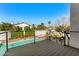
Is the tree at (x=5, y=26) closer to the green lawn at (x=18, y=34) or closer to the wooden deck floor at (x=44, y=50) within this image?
the green lawn at (x=18, y=34)

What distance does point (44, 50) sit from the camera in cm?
388

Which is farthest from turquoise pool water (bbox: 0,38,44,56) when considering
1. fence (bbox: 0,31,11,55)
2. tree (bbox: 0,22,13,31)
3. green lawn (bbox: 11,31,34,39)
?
tree (bbox: 0,22,13,31)

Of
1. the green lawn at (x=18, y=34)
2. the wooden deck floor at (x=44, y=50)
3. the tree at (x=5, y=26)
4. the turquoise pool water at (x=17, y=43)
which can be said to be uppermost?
the tree at (x=5, y=26)

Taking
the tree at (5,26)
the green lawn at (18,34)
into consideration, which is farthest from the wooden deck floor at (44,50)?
the tree at (5,26)

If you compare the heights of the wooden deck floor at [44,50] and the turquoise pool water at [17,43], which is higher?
the turquoise pool water at [17,43]

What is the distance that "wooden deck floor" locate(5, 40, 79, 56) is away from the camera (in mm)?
3832

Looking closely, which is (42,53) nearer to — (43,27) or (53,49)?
(53,49)

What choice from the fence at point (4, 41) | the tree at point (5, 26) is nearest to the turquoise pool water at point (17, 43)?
the fence at point (4, 41)

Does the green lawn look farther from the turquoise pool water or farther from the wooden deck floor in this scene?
the wooden deck floor

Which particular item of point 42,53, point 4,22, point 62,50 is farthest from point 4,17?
point 62,50

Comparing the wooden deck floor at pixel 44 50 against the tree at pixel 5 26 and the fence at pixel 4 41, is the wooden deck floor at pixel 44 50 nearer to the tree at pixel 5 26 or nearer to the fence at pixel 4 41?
the fence at pixel 4 41

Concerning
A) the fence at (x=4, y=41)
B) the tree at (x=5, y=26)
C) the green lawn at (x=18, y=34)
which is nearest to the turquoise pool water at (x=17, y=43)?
the fence at (x=4, y=41)

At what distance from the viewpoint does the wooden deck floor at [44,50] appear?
3.83 m

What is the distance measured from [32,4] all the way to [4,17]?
1.93ft
